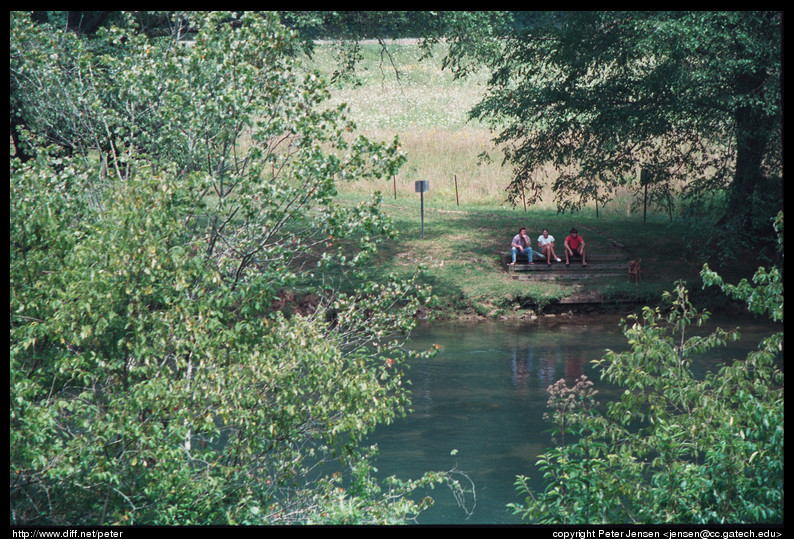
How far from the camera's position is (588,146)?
24.5 m

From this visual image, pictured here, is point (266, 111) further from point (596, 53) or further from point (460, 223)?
point (460, 223)

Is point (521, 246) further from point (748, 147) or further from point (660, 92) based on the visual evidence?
point (748, 147)

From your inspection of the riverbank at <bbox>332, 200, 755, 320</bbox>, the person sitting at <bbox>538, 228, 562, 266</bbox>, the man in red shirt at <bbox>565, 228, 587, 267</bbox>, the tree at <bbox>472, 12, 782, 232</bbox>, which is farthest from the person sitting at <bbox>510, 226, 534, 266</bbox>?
the tree at <bbox>472, 12, 782, 232</bbox>

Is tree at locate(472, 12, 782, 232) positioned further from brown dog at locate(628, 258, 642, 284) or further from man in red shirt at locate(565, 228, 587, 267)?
brown dog at locate(628, 258, 642, 284)

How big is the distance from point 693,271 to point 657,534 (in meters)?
18.5

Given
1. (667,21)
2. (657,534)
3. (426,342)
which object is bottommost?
(426,342)

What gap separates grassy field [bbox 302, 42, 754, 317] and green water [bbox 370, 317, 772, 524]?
1133 millimetres

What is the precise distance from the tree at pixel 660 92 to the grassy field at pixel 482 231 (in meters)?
2.15

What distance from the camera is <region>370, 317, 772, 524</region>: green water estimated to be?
11719 mm

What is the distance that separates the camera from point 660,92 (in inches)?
866

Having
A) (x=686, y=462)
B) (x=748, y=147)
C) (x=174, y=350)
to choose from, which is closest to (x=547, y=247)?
(x=748, y=147)

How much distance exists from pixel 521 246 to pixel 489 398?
30.0ft

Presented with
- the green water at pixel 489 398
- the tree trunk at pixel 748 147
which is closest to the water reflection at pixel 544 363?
the green water at pixel 489 398

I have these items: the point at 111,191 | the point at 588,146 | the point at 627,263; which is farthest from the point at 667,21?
the point at 111,191
